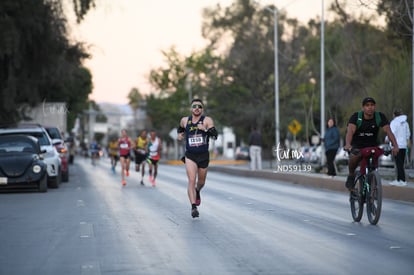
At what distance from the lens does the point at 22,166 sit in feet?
75.0

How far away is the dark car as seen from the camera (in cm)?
2278

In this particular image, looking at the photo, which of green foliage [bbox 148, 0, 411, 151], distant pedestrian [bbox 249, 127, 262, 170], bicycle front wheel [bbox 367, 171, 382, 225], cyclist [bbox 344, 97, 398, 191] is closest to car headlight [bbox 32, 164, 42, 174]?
cyclist [bbox 344, 97, 398, 191]

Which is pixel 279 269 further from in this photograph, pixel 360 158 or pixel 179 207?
pixel 179 207

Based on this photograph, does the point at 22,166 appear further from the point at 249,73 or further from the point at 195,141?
the point at 249,73

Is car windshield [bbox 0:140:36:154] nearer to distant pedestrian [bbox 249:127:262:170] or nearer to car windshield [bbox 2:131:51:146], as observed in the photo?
car windshield [bbox 2:131:51:146]

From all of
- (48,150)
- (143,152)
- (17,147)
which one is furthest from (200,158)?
(143,152)

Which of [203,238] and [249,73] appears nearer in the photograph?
[203,238]

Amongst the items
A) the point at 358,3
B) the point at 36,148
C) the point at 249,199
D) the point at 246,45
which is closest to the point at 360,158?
the point at 249,199

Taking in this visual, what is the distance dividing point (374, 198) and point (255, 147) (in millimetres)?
23540

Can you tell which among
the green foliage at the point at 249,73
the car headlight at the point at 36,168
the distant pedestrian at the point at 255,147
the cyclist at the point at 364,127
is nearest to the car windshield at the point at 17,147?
the car headlight at the point at 36,168

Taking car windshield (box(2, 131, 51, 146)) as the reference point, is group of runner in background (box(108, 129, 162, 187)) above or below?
below

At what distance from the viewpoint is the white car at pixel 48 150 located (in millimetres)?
25266

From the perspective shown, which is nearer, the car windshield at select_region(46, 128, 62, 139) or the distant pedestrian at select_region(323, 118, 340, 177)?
the distant pedestrian at select_region(323, 118, 340, 177)

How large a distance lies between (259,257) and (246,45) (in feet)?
211
